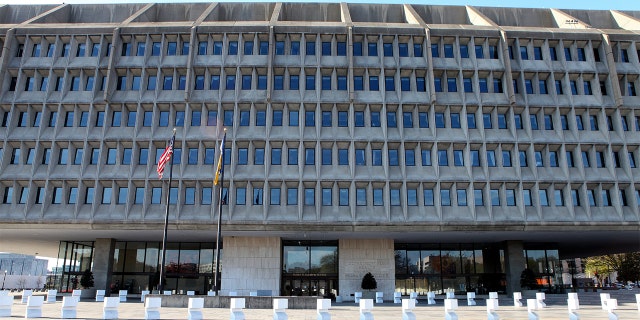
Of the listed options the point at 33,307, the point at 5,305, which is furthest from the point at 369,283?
the point at 5,305

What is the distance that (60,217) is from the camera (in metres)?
34.7

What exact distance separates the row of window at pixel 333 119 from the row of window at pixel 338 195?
5007mm

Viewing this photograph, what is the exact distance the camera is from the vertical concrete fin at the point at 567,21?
41644 millimetres

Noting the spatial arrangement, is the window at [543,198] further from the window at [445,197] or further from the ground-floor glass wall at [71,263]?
the ground-floor glass wall at [71,263]

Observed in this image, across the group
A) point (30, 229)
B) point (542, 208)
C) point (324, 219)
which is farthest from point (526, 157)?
point (30, 229)

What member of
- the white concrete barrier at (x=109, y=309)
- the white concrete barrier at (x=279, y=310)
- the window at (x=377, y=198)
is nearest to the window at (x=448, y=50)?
the window at (x=377, y=198)

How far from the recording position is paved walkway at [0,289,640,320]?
21.2m

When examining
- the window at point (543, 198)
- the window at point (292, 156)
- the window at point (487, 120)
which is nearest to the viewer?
the window at point (543, 198)

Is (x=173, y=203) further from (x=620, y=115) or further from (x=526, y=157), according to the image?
(x=620, y=115)

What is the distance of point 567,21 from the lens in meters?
42.2

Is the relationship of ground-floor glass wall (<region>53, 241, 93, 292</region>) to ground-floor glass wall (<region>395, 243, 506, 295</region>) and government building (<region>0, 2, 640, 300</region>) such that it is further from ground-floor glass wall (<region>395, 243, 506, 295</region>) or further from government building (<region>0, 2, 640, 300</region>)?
ground-floor glass wall (<region>395, 243, 506, 295</region>)

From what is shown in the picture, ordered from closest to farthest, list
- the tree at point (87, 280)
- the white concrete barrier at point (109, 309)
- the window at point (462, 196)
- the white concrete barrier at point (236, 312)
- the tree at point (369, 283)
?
the white concrete barrier at point (236, 312) < the white concrete barrier at point (109, 309) < the window at point (462, 196) < the tree at point (369, 283) < the tree at point (87, 280)

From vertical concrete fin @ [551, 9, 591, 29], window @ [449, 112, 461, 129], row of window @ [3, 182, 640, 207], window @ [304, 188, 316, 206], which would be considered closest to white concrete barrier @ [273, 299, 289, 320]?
row of window @ [3, 182, 640, 207]

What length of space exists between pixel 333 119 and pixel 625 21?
93.2 feet
